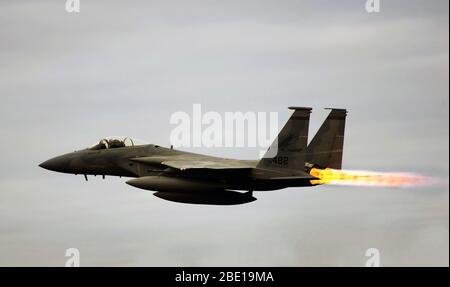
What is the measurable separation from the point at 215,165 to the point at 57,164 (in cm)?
928

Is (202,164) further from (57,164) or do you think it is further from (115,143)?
(57,164)

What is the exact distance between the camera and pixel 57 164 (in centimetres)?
7338

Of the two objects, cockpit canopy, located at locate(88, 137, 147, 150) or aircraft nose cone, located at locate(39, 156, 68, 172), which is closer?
cockpit canopy, located at locate(88, 137, 147, 150)

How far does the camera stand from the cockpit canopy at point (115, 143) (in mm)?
72750

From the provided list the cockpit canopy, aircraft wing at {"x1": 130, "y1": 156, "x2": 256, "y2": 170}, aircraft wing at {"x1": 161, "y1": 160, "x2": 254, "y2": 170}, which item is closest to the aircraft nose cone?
the cockpit canopy

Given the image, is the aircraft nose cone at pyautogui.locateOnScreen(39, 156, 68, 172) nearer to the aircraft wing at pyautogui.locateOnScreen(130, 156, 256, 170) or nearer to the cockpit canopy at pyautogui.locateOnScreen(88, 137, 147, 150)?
the cockpit canopy at pyautogui.locateOnScreen(88, 137, 147, 150)

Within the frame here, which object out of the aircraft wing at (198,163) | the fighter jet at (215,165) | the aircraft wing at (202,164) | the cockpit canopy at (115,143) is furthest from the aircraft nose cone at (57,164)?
the aircraft wing at (202,164)

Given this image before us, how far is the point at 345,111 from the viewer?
71.9m

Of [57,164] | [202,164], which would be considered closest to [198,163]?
[202,164]

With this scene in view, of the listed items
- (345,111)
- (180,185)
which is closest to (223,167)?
(180,185)

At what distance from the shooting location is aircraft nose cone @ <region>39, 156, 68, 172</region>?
73.2 meters
